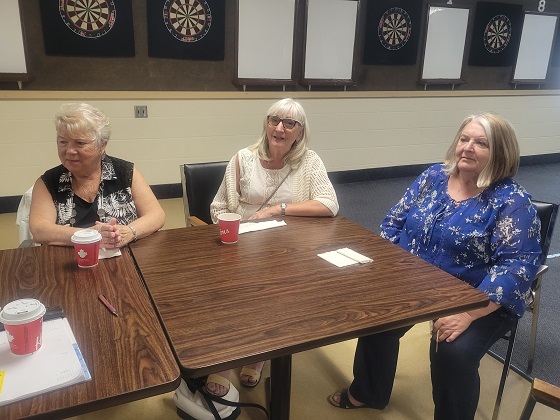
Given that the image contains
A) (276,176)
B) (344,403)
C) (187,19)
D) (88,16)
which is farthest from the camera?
(187,19)

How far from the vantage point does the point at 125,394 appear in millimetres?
861

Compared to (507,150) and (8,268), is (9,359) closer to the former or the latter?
(8,268)

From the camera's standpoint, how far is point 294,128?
2.04 metres

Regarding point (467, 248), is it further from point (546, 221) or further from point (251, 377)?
point (251, 377)

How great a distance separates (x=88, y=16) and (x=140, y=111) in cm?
86

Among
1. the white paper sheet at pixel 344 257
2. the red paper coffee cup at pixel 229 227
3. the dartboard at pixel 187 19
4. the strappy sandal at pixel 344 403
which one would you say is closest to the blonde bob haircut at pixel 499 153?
the white paper sheet at pixel 344 257

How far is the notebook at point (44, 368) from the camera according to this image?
2.81ft

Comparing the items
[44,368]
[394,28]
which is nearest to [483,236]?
[44,368]

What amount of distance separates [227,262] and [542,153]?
644 centimetres

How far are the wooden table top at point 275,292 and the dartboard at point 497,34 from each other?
15.9ft

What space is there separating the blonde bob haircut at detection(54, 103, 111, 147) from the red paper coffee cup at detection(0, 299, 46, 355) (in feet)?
2.73

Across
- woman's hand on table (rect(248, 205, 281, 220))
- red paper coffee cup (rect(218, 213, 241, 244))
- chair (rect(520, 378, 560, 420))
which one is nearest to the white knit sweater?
woman's hand on table (rect(248, 205, 281, 220))

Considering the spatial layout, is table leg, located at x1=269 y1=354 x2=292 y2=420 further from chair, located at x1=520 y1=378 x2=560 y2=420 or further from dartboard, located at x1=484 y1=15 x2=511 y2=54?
dartboard, located at x1=484 y1=15 x2=511 y2=54

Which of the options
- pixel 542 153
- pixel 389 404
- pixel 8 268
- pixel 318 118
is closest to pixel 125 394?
pixel 8 268
